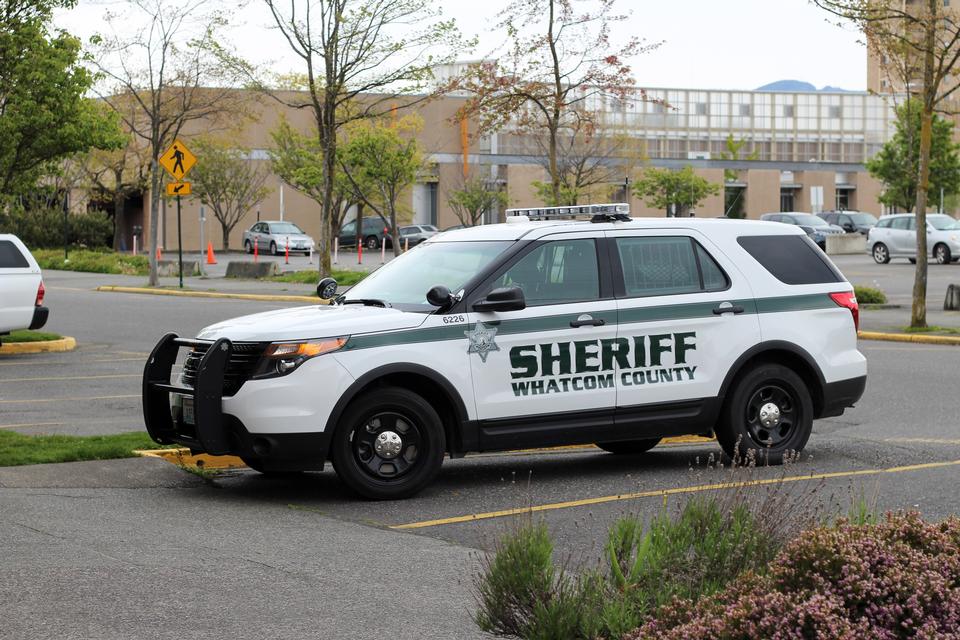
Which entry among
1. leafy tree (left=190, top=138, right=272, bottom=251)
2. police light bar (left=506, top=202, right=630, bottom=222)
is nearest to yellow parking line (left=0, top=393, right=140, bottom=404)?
police light bar (left=506, top=202, right=630, bottom=222)

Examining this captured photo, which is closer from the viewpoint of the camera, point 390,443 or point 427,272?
point 390,443

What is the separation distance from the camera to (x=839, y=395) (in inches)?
421

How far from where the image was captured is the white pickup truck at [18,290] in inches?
763

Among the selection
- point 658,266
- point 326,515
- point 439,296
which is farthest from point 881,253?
point 326,515

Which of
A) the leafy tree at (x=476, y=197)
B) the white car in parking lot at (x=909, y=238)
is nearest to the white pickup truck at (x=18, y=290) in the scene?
the white car in parking lot at (x=909, y=238)

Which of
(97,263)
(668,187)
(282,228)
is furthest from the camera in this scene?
(668,187)

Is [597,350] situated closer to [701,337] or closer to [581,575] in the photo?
[701,337]

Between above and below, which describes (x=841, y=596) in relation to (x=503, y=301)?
Answer: below

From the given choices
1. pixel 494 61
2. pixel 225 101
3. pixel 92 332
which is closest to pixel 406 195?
pixel 225 101

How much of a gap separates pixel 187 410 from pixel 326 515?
1.24 m

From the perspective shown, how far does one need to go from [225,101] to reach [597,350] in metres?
40.2

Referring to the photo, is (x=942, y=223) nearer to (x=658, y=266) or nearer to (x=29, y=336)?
(x=29, y=336)

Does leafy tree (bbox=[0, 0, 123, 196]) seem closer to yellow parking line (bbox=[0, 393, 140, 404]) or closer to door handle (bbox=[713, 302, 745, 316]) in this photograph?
yellow parking line (bbox=[0, 393, 140, 404])

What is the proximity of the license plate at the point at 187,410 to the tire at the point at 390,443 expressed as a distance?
987mm
